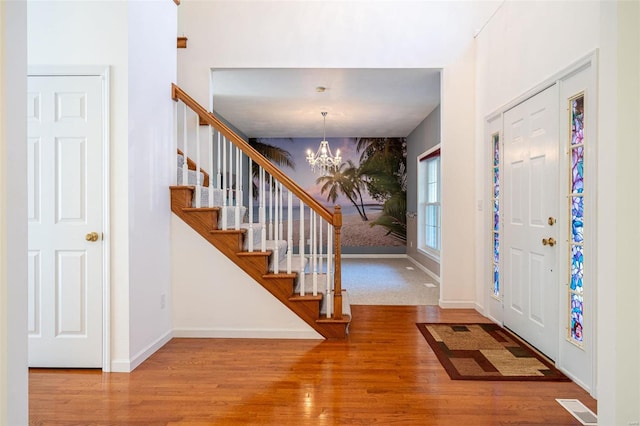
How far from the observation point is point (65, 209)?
2.81 meters

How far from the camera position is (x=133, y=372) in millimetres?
2811

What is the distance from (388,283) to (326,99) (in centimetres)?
302

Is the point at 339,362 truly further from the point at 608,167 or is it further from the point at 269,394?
the point at 608,167

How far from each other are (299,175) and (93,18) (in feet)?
21.3

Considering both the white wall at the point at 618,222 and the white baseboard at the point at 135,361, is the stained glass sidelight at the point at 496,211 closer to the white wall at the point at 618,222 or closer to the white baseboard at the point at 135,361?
the white wall at the point at 618,222

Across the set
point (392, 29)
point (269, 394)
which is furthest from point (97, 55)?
point (392, 29)

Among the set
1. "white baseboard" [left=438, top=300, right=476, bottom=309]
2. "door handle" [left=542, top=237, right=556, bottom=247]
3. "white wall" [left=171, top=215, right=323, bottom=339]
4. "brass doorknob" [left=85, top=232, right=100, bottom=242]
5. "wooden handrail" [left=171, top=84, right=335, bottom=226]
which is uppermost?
"wooden handrail" [left=171, top=84, right=335, bottom=226]

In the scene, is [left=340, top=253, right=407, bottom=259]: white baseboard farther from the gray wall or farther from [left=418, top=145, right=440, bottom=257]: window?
[left=418, top=145, right=440, bottom=257]: window

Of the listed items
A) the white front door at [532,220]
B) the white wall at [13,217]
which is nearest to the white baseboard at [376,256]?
the white front door at [532,220]

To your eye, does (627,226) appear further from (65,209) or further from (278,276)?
(65,209)

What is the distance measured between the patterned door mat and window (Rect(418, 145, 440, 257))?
3.09 meters

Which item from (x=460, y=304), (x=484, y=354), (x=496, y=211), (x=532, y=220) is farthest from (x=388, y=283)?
(x=532, y=220)

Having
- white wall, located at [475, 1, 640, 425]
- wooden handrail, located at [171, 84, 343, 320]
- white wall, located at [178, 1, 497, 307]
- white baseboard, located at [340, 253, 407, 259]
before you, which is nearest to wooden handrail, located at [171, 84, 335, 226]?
wooden handrail, located at [171, 84, 343, 320]

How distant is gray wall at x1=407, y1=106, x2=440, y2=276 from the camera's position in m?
6.70
